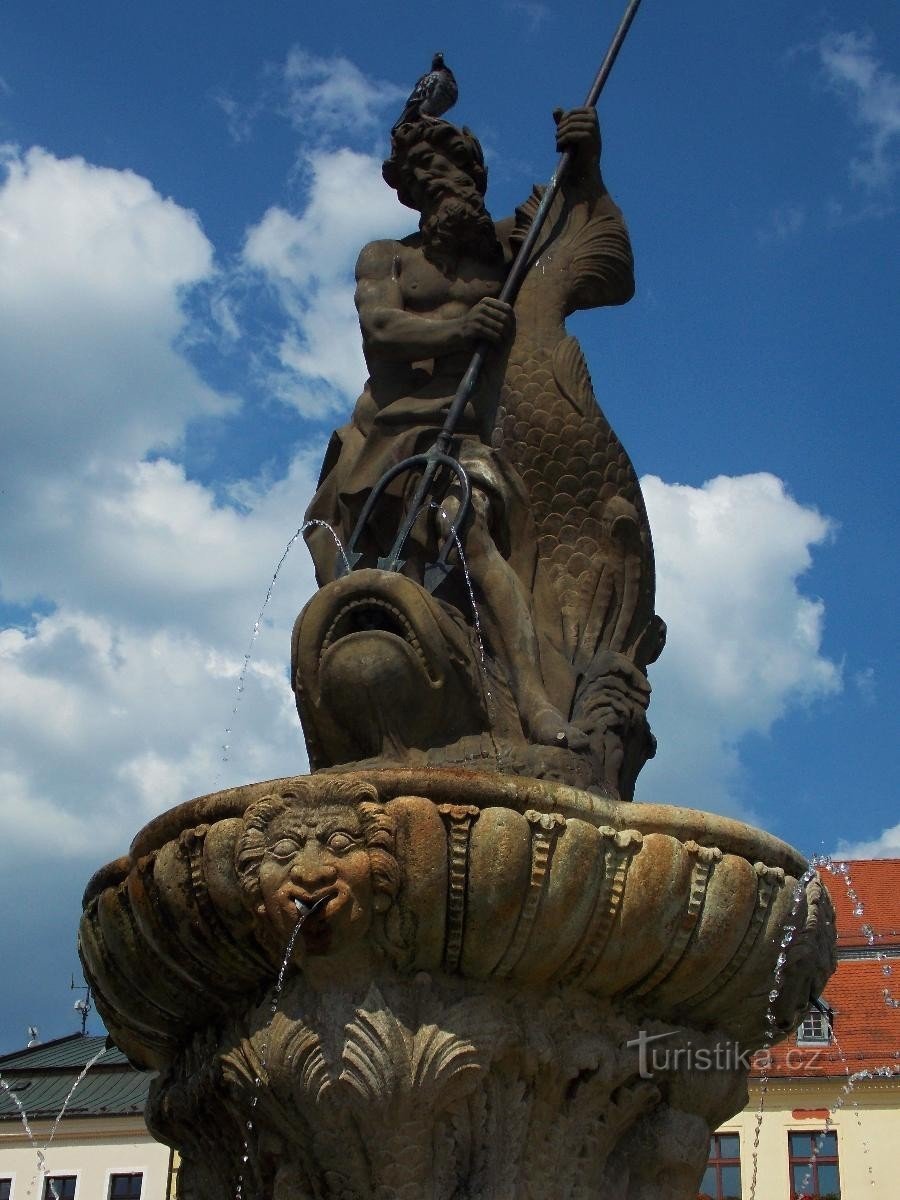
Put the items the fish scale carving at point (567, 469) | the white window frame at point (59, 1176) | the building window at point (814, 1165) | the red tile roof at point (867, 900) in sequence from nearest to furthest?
the fish scale carving at point (567, 469), the building window at point (814, 1165), the red tile roof at point (867, 900), the white window frame at point (59, 1176)

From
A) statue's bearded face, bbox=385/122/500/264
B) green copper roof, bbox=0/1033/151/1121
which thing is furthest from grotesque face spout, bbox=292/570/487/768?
green copper roof, bbox=0/1033/151/1121

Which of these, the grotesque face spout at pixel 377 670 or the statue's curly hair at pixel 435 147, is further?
the statue's curly hair at pixel 435 147

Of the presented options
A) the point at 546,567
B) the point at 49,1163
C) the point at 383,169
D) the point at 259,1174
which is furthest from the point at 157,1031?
the point at 49,1163

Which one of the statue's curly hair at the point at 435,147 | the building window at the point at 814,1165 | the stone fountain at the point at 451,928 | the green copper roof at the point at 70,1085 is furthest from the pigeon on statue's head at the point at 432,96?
the green copper roof at the point at 70,1085

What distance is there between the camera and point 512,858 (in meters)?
5.03

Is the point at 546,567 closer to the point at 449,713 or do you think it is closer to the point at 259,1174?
the point at 449,713

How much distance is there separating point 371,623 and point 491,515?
3.30 feet

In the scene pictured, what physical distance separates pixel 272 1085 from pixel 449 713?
1595mm

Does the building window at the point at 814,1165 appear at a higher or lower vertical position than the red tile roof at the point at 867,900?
lower

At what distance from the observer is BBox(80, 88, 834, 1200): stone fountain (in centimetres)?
506

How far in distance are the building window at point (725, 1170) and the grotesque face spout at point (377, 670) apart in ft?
69.0

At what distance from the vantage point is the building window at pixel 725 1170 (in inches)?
1006

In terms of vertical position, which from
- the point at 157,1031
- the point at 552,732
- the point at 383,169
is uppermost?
the point at 383,169

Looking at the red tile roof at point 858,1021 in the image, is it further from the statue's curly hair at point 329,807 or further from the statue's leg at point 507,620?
the statue's curly hair at point 329,807
